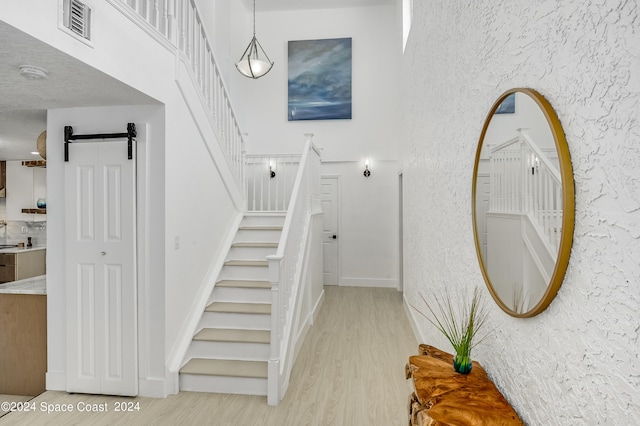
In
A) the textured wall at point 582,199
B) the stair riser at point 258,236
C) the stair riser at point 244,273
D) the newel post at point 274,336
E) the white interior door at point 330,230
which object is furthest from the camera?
the white interior door at point 330,230

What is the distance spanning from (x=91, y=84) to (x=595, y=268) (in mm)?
2939

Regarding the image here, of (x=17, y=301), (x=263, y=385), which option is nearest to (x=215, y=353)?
(x=263, y=385)

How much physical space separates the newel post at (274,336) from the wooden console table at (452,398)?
55.5 inches

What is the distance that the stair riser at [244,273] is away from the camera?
13.3ft

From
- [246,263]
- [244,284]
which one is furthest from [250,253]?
[244,284]

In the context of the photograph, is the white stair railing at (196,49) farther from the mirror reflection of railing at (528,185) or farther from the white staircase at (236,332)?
the mirror reflection of railing at (528,185)

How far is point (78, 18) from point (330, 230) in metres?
5.50

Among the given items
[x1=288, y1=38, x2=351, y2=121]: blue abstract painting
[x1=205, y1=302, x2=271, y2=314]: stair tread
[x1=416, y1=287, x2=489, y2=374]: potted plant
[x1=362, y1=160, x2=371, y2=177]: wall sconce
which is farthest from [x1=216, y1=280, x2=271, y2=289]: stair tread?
[x1=288, y1=38, x2=351, y2=121]: blue abstract painting

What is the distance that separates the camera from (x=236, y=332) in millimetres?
3455

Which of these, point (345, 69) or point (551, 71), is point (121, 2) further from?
point (345, 69)

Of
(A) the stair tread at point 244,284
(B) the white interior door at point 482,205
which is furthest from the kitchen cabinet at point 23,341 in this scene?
(B) the white interior door at point 482,205

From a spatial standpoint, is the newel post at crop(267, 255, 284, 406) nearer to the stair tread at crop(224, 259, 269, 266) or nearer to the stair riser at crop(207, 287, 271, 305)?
the stair riser at crop(207, 287, 271, 305)

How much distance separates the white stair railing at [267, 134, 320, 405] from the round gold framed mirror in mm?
1685

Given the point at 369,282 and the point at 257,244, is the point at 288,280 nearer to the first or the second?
the point at 257,244
